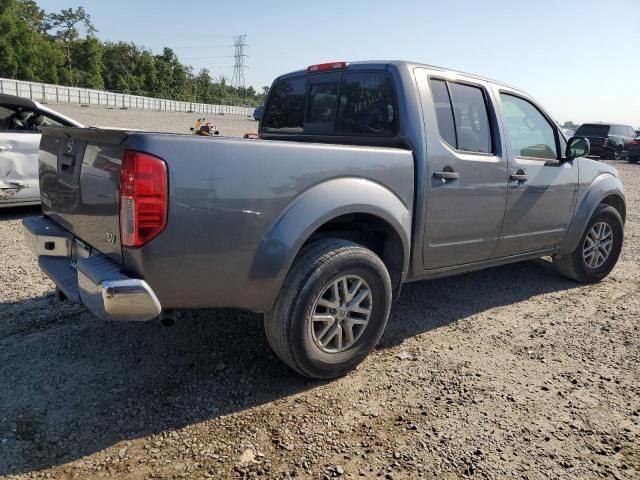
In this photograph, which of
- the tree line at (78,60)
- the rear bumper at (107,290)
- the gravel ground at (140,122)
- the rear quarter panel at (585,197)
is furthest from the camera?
the tree line at (78,60)

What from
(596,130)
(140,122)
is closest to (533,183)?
(596,130)

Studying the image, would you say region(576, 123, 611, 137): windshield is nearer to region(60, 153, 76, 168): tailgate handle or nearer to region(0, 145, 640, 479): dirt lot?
region(0, 145, 640, 479): dirt lot

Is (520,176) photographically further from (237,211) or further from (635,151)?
(635,151)

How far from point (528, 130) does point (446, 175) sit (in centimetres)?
142

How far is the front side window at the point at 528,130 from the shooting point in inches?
171

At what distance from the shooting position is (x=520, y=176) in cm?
424

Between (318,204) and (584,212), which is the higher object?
(318,204)

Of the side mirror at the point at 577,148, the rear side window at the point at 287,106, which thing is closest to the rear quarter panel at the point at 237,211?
the rear side window at the point at 287,106

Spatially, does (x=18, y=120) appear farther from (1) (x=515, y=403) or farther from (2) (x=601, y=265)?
(2) (x=601, y=265)

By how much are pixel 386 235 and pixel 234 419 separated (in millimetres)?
1592

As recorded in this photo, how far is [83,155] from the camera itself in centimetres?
285

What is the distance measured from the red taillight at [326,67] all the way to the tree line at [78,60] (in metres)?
63.0

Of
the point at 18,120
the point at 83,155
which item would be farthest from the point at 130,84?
the point at 83,155

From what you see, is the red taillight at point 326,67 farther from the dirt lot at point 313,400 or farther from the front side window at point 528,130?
the dirt lot at point 313,400
